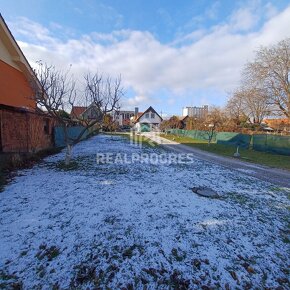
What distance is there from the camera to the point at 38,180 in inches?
228

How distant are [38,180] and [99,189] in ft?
6.83

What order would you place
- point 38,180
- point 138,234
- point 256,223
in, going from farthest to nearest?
point 38,180, point 256,223, point 138,234

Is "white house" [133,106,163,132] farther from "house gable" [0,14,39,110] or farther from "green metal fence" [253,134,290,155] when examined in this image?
"house gable" [0,14,39,110]

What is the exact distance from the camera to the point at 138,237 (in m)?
3.20

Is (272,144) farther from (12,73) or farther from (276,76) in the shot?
(12,73)


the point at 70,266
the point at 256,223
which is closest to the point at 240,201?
the point at 256,223

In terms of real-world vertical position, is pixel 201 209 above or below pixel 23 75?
below

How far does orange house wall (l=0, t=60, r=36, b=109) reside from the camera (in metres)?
8.23

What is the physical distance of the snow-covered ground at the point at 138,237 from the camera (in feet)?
8.09

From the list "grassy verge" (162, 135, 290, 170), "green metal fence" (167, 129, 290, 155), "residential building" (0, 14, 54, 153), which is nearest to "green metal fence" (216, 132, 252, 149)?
"green metal fence" (167, 129, 290, 155)

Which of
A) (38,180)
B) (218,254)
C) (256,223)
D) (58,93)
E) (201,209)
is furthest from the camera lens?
(58,93)

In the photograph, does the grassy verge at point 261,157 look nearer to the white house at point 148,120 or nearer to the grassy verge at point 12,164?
the grassy verge at point 12,164

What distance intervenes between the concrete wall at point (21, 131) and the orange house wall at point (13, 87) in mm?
786

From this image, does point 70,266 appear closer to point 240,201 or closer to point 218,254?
point 218,254
